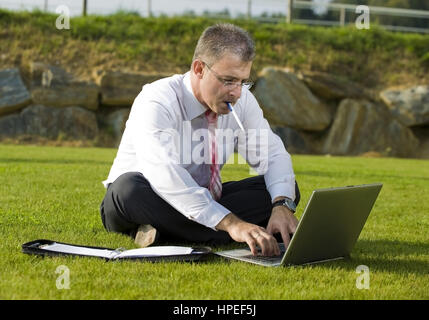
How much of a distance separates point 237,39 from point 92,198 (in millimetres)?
3126

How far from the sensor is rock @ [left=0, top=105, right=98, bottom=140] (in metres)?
16.9

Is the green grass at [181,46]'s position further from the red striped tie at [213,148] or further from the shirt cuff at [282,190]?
the shirt cuff at [282,190]

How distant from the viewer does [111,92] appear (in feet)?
58.1

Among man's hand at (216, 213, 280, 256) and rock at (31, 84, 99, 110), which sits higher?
man's hand at (216, 213, 280, 256)

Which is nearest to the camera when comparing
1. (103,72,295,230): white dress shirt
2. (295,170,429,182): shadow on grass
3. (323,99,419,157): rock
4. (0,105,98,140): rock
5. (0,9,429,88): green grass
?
(103,72,295,230): white dress shirt

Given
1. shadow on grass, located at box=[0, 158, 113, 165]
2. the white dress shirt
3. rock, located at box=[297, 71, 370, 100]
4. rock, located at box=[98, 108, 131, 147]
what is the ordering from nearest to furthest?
the white dress shirt → shadow on grass, located at box=[0, 158, 113, 165] → rock, located at box=[98, 108, 131, 147] → rock, located at box=[297, 71, 370, 100]

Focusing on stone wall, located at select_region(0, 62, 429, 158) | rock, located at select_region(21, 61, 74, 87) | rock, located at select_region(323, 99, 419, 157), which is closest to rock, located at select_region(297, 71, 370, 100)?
stone wall, located at select_region(0, 62, 429, 158)

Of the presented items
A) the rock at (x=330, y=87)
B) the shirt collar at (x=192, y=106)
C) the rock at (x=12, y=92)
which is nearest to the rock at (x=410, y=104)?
the rock at (x=330, y=87)

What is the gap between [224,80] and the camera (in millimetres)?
3920

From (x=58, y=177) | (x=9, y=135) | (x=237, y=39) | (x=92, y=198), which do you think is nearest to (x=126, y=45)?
(x=9, y=135)

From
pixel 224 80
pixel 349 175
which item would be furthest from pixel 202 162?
pixel 349 175

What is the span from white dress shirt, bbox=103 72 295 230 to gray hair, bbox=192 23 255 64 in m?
0.38

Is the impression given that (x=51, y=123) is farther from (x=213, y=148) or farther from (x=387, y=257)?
(x=387, y=257)

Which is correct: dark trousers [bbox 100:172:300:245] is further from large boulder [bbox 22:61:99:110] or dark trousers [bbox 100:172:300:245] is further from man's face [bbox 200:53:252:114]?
large boulder [bbox 22:61:99:110]
